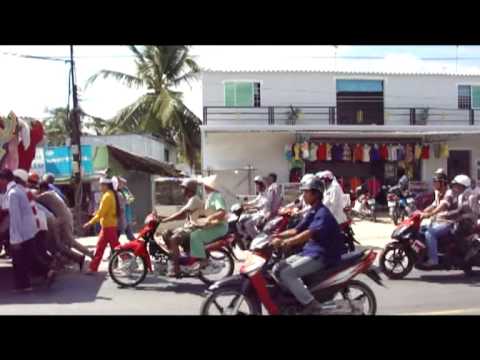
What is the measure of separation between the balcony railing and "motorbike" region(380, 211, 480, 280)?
12.9 meters

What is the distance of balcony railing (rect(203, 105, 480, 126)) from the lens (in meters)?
20.8

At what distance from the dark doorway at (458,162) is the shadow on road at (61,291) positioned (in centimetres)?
1696

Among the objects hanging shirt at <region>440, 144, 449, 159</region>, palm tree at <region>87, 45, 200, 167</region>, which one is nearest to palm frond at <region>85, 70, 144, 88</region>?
palm tree at <region>87, 45, 200, 167</region>

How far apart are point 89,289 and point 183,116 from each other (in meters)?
17.6

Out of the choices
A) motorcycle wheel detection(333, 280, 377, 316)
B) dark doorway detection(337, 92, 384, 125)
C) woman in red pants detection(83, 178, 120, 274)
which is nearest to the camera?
motorcycle wheel detection(333, 280, 377, 316)

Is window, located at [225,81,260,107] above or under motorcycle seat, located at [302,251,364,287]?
above

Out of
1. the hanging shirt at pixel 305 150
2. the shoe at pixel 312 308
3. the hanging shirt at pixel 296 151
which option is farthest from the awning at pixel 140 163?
the shoe at pixel 312 308

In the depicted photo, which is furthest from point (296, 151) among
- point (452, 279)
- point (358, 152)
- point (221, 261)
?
point (221, 261)

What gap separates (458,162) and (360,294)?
59.1 feet

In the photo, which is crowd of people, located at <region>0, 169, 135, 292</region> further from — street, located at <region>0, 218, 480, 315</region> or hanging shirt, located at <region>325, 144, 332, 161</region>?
hanging shirt, located at <region>325, 144, 332, 161</region>

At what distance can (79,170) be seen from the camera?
1788 cm
